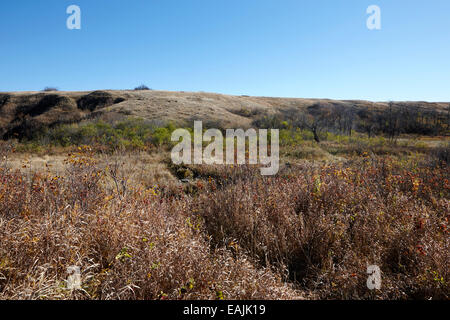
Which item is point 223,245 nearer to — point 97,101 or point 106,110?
point 106,110

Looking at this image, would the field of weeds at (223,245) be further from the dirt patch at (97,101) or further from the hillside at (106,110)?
the dirt patch at (97,101)

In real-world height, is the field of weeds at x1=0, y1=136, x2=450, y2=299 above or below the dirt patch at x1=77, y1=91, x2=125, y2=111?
below

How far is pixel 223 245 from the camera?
163 inches

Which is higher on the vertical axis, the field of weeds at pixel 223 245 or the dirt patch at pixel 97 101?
the dirt patch at pixel 97 101

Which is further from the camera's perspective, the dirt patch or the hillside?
the dirt patch

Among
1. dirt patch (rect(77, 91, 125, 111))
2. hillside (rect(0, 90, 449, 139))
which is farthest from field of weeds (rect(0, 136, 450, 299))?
dirt patch (rect(77, 91, 125, 111))

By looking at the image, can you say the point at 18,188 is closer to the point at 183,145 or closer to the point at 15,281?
the point at 15,281

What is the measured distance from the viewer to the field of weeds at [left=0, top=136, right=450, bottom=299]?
2.68 metres

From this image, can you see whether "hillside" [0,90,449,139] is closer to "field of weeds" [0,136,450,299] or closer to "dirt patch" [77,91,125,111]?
"dirt patch" [77,91,125,111]

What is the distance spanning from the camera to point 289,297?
283 cm

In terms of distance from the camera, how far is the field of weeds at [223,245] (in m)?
2.68

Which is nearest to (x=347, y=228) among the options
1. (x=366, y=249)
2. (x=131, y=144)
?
(x=366, y=249)

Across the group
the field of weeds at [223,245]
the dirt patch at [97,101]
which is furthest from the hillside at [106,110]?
the field of weeds at [223,245]
